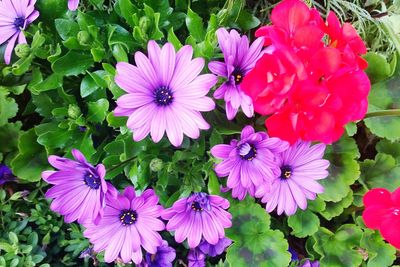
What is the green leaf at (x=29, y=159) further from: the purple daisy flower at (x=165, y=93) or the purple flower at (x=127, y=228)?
the purple daisy flower at (x=165, y=93)

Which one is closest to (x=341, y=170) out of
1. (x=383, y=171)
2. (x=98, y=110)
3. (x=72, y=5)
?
(x=383, y=171)

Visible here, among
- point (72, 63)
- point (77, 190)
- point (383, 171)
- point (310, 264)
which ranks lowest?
point (310, 264)

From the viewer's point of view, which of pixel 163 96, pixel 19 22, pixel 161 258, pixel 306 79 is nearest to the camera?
pixel 306 79

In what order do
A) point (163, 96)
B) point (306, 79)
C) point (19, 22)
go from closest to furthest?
point (306, 79) → point (163, 96) → point (19, 22)

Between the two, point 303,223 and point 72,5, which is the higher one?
point 72,5

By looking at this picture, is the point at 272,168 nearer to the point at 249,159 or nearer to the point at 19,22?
the point at 249,159

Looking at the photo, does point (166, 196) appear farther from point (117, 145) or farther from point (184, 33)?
point (184, 33)

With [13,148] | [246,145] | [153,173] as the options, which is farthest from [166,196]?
[13,148]
